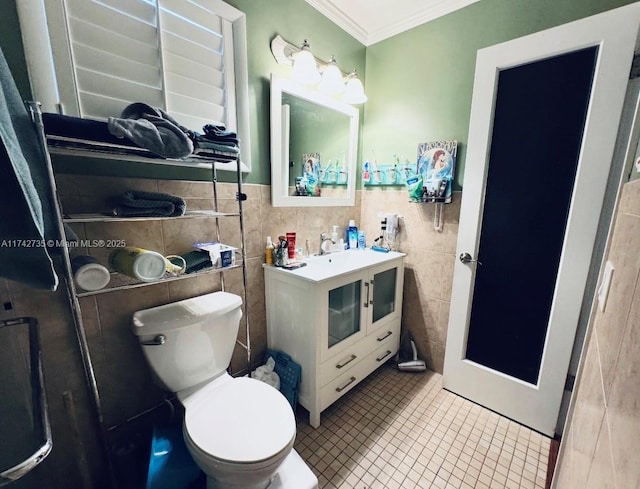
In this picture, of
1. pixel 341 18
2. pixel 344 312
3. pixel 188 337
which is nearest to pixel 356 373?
pixel 344 312

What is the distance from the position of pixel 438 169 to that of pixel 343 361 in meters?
1.35

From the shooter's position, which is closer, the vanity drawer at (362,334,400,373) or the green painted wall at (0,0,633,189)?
the green painted wall at (0,0,633,189)

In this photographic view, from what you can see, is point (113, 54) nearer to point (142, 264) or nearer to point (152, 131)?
point (152, 131)

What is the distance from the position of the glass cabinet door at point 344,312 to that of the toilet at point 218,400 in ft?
1.64

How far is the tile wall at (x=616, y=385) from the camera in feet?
1.35

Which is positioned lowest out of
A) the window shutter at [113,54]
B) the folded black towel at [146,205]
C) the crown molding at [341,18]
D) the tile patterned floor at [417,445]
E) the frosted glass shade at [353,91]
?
the tile patterned floor at [417,445]

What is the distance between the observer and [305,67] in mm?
1528

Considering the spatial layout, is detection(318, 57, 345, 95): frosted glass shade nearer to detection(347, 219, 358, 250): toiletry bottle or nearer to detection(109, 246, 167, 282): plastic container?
detection(347, 219, 358, 250): toiletry bottle

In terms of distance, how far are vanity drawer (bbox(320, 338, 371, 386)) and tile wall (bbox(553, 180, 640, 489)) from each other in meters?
0.98

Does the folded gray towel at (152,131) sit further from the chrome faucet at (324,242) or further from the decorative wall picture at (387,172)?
the decorative wall picture at (387,172)

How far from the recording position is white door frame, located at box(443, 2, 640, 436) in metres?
1.16

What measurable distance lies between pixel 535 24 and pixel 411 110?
71 cm

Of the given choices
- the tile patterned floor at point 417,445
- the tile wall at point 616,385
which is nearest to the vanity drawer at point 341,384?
the tile patterned floor at point 417,445

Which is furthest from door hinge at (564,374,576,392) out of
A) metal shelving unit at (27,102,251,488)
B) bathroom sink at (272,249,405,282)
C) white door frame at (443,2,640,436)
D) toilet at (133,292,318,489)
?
metal shelving unit at (27,102,251,488)
